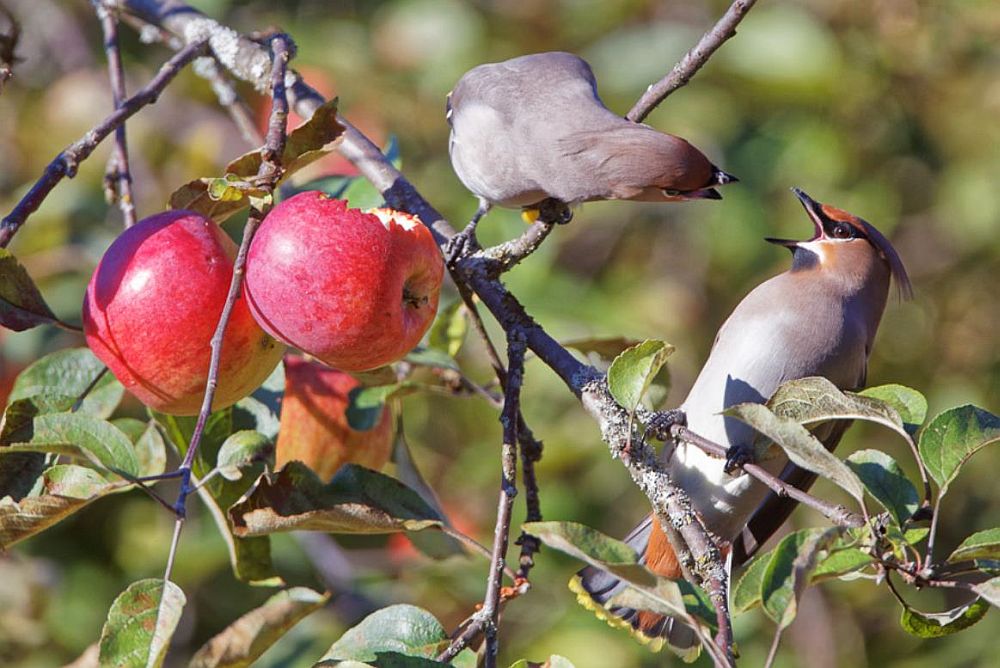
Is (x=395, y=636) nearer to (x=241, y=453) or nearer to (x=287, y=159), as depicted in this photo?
(x=241, y=453)

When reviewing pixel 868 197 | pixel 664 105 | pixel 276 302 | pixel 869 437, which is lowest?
pixel 869 437

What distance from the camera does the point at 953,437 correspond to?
5.19 ft

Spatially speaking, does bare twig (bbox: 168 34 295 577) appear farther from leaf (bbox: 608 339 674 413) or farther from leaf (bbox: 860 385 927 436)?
leaf (bbox: 860 385 927 436)

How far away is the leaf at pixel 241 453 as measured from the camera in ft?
5.50

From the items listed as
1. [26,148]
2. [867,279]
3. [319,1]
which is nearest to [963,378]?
[867,279]

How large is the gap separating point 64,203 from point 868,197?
261cm

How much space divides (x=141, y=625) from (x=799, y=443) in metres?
0.91

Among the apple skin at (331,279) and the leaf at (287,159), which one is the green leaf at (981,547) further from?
the leaf at (287,159)

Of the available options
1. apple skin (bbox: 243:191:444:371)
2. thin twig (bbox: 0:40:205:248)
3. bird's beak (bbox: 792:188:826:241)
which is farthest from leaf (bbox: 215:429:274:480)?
bird's beak (bbox: 792:188:826:241)

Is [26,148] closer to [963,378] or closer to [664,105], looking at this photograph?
[664,105]

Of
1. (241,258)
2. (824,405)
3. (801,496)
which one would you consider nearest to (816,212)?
(824,405)

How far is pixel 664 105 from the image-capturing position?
4.09 metres

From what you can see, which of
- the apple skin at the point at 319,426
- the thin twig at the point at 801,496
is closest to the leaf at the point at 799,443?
the thin twig at the point at 801,496

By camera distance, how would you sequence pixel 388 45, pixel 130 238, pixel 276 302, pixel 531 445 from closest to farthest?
1. pixel 276 302
2. pixel 130 238
3. pixel 531 445
4. pixel 388 45
